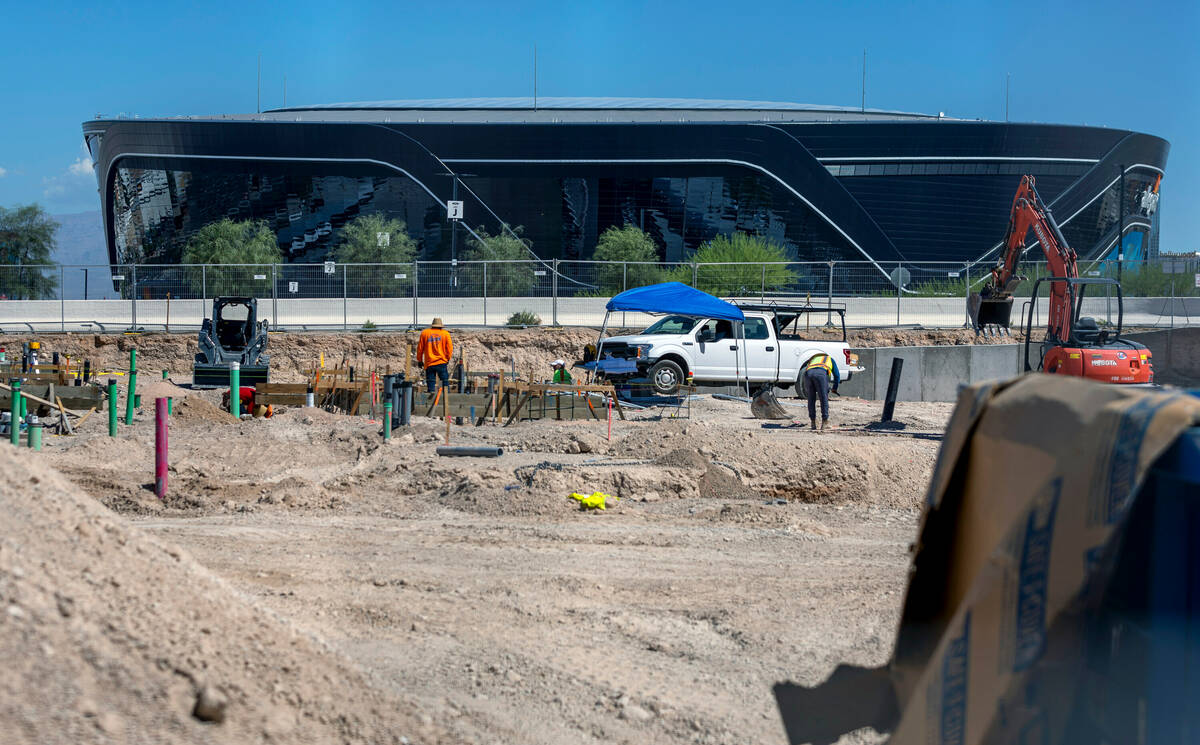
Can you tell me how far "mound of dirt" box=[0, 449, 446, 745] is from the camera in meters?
3.32

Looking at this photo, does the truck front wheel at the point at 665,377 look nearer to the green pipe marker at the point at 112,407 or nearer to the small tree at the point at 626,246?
the green pipe marker at the point at 112,407

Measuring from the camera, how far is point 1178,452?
2383mm

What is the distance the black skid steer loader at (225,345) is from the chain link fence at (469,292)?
5.47m

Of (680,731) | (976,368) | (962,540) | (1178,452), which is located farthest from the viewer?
(976,368)

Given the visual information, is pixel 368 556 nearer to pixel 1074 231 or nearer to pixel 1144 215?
pixel 1074 231

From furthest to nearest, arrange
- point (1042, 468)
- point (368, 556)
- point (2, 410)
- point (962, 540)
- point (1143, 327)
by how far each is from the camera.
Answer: point (1143, 327)
point (2, 410)
point (368, 556)
point (962, 540)
point (1042, 468)

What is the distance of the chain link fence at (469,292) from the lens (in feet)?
95.9

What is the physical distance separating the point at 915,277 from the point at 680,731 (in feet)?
99.2

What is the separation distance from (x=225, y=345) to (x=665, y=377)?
420 inches

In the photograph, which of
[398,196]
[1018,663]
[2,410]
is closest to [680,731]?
[1018,663]

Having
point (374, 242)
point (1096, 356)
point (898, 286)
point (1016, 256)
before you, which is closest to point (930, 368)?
point (898, 286)

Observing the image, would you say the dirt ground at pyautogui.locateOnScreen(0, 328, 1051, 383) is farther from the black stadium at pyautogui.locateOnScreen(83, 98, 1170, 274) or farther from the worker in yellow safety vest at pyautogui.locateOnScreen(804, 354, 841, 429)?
the black stadium at pyautogui.locateOnScreen(83, 98, 1170, 274)

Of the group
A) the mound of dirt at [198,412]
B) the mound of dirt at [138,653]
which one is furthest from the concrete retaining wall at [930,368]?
the mound of dirt at [138,653]

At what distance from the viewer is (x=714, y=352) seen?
21203 millimetres
